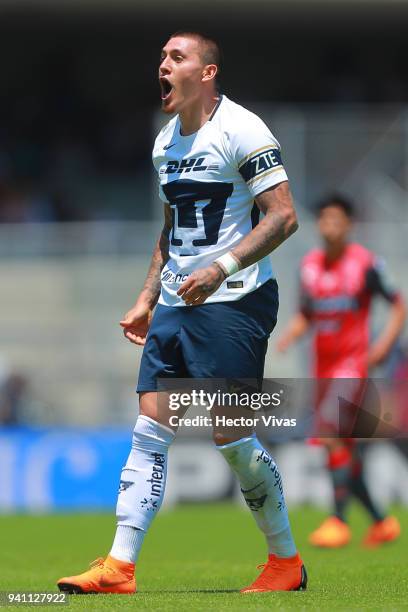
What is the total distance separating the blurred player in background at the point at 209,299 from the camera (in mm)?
5785

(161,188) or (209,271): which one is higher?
(161,188)

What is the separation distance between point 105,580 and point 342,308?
15.7ft

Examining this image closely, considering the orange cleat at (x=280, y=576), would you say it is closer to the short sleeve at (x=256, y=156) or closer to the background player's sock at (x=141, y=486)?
the background player's sock at (x=141, y=486)

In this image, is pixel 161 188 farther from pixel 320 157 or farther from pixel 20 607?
pixel 320 157

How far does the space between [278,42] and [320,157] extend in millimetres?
8116

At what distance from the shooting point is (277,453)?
45.8ft

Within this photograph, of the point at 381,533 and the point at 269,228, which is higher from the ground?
the point at 269,228

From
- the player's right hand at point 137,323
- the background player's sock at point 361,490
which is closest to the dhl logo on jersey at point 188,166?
the player's right hand at point 137,323

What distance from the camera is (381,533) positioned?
9523 millimetres

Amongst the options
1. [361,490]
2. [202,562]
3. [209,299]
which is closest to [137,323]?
[209,299]

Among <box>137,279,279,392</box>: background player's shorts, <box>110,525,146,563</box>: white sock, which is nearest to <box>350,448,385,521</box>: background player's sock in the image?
<box>137,279,279,392</box>: background player's shorts

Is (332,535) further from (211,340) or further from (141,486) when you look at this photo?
(211,340)

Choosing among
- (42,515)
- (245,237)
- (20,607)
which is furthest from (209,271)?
(42,515)

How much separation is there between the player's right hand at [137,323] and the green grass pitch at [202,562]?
1.16 m
